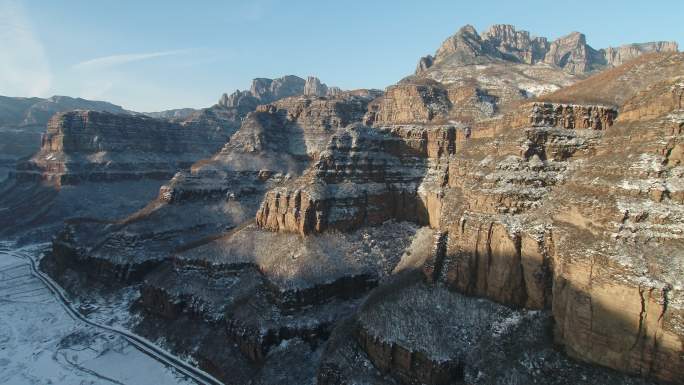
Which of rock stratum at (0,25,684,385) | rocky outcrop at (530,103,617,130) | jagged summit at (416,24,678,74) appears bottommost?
rock stratum at (0,25,684,385)

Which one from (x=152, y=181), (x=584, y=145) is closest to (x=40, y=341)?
(x=584, y=145)

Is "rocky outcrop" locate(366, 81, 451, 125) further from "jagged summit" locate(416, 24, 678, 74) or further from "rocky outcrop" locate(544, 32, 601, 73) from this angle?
"rocky outcrop" locate(544, 32, 601, 73)

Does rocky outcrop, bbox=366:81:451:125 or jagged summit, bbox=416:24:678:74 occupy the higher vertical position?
jagged summit, bbox=416:24:678:74

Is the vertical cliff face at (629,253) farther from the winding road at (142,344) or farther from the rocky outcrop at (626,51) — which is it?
the rocky outcrop at (626,51)

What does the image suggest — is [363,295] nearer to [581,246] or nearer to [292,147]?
[581,246]

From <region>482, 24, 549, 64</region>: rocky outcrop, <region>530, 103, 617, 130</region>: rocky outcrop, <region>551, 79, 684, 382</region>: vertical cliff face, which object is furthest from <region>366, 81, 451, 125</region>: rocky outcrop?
<region>482, 24, 549, 64</region>: rocky outcrop

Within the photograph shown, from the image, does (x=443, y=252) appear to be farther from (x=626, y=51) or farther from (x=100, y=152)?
(x=626, y=51)

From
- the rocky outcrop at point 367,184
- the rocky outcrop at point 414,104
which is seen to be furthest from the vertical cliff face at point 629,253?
the rocky outcrop at point 414,104
